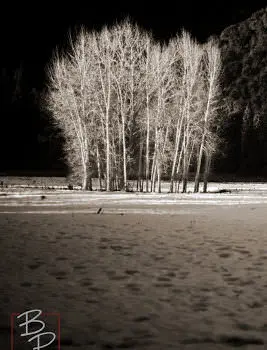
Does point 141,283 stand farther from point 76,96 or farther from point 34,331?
point 76,96

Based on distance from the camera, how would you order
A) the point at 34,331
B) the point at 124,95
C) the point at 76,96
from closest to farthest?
the point at 34,331 < the point at 124,95 < the point at 76,96

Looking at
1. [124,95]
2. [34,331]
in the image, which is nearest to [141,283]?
[34,331]

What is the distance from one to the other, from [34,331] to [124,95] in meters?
28.7

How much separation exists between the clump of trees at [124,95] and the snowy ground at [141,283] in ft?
61.8

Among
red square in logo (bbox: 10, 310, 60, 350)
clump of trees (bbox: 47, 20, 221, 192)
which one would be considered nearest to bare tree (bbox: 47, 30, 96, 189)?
clump of trees (bbox: 47, 20, 221, 192)

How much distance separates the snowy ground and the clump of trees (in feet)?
61.8

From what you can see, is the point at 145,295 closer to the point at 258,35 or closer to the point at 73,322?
the point at 73,322

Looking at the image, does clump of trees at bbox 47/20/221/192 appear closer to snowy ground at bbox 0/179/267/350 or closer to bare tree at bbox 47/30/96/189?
bare tree at bbox 47/30/96/189

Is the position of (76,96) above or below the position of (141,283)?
above

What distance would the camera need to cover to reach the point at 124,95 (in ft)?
109

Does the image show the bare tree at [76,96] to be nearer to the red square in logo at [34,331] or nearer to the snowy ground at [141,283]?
the snowy ground at [141,283]

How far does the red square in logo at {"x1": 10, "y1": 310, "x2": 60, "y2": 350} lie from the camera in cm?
492

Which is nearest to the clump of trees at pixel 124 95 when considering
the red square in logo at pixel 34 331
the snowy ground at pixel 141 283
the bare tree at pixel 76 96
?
the bare tree at pixel 76 96

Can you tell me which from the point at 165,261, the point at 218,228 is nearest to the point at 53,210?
the point at 218,228
